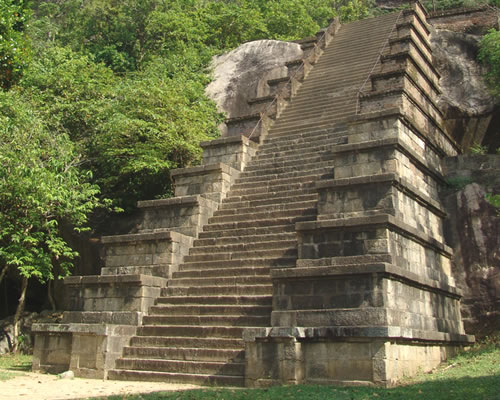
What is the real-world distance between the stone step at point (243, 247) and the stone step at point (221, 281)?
92 centimetres

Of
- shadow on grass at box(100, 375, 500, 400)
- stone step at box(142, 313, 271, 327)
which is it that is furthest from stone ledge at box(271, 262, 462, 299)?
shadow on grass at box(100, 375, 500, 400)

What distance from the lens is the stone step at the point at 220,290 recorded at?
10.6 meters

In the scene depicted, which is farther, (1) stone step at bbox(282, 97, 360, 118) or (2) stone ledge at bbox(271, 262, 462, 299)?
(1) stone step at bbox(282, 97, 360, 118)

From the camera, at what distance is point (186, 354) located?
32.3 feet

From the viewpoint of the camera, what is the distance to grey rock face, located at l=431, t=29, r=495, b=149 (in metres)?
16.5

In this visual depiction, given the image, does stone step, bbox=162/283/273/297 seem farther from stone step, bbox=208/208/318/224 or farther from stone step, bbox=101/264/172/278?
stone step, bbox=208/208/318/224

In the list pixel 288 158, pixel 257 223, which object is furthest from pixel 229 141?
pixel 257 223

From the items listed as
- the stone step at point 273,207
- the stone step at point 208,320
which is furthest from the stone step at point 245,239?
the stone step at point 208,320

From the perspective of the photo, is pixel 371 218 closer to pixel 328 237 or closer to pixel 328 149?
pixel 328 237

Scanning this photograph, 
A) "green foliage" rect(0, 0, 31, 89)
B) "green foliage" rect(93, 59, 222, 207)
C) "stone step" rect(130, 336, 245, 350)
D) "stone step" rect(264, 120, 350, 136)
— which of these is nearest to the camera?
"stone step" rect(130, 336, 245, 350)

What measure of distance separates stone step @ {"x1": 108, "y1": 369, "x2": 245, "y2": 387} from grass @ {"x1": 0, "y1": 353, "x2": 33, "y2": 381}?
1886 millimetres

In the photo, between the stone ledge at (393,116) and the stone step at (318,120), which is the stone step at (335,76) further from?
the stone ledge at (393,116)

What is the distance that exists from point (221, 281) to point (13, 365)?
515 cm

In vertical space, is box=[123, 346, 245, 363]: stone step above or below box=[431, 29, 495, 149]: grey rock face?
below
